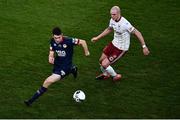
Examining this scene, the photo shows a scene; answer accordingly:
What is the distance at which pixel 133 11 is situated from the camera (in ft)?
60.0

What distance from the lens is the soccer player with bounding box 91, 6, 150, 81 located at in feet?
39.5

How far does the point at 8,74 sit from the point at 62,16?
16.8ft

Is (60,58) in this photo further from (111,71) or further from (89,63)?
(89,63)

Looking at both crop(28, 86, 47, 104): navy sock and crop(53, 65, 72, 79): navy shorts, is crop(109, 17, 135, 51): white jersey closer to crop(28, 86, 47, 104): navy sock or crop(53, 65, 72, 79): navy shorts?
crop(53, 65, 72, 79): navy shorts

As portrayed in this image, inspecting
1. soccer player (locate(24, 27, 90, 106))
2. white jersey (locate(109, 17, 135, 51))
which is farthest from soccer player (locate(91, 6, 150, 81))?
soccer player (locate(24, 27, 90, 106))

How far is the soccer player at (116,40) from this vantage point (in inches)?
474

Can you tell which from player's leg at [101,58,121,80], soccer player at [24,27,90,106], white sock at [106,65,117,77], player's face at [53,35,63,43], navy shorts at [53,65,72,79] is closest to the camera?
player's face at [53,35,63,43]

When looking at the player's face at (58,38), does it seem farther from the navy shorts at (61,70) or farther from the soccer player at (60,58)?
the navy shorts at (61,70)

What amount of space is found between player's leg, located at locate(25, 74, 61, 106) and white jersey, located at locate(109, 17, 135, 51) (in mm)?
2233

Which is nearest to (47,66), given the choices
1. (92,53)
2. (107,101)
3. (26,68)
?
(26,68)

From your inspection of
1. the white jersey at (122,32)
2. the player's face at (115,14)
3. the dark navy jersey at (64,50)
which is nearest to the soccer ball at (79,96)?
the dark navy jersey at (64,50)

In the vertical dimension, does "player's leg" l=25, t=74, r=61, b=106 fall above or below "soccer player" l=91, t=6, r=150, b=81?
below

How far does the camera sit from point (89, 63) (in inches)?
556

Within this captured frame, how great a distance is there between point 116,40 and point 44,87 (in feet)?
8.75
